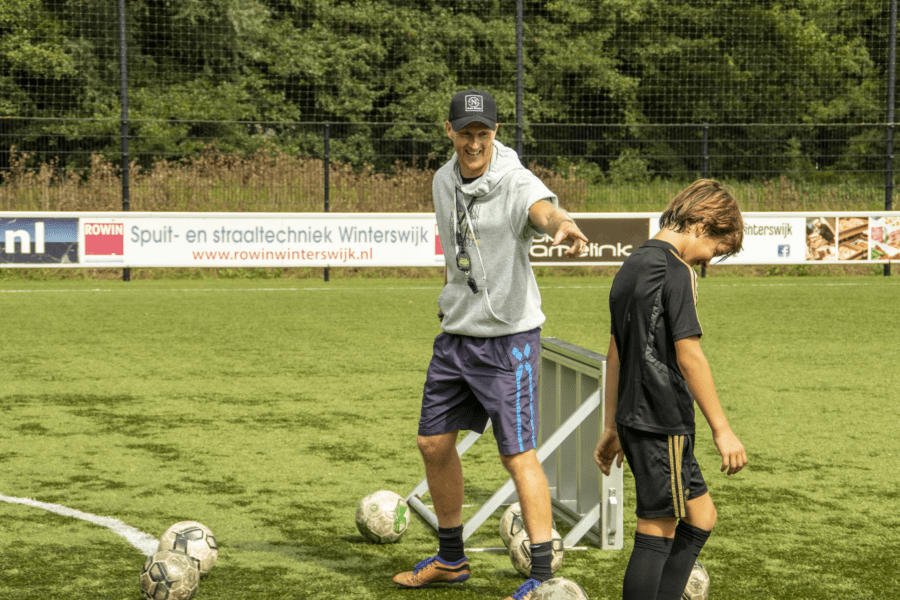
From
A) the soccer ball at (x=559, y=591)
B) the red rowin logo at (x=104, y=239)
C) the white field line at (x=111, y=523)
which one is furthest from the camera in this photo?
the red rowin logo at (x=104, y=239)

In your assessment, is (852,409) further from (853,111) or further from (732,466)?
(853,111)

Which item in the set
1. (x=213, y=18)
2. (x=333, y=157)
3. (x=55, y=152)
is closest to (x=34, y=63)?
(x=213, y=18)

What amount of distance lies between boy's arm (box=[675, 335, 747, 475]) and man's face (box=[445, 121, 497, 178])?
119 centimetres

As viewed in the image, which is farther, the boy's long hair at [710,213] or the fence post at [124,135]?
the fence post at [124,135]

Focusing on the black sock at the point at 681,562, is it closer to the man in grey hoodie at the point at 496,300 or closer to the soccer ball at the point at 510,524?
the man in grey hoodie at the point at 496,300

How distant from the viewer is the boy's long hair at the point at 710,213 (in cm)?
339

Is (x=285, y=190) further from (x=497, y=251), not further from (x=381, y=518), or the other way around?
(x=497, y=251)

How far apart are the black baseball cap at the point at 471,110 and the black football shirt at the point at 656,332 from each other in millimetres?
929

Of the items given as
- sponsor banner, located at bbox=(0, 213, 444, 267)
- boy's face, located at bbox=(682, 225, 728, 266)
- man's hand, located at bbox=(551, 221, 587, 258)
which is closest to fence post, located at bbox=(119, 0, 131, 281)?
sponsor banner, located at bbox=(0, 213, 444, 267)

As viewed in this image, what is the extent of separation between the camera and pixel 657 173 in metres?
20.0

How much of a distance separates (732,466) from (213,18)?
89.0 feet

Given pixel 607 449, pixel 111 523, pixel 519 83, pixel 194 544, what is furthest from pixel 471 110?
pixel 519 83

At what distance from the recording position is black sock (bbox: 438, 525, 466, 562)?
4.39 metres

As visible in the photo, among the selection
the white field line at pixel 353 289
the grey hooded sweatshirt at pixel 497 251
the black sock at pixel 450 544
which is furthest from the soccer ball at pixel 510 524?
the white field line at pixel 353 289
